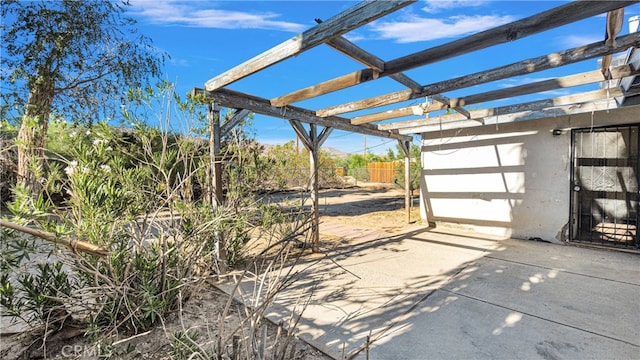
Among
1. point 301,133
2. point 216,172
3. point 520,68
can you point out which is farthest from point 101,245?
point 520,68

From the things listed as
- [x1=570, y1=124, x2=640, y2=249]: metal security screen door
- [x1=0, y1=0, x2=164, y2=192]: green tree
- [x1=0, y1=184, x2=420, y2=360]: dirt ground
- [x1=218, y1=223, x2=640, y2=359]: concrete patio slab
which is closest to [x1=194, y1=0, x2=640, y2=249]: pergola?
[x1=570, y1=124, x2=640, y2=249]: metal security screen door

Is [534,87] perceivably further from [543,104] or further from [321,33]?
[321,33]

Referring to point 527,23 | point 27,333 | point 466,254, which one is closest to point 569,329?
point 466,254

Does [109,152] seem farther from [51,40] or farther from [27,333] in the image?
[51,40]

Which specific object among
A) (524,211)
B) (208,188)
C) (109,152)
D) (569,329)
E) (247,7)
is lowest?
(569,329)

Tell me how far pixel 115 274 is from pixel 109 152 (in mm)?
1120

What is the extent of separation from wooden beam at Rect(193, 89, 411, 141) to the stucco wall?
2219 mm

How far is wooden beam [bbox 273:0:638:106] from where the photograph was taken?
1.85m

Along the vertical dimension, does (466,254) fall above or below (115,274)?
below

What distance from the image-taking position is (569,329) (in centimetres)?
238

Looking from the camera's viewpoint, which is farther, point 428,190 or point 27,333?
point 428,190

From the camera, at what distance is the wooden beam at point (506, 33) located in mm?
1846

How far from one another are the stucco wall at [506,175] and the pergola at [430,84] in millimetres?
579

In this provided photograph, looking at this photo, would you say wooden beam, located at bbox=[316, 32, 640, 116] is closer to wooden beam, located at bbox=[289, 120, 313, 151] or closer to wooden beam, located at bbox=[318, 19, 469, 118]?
wooden beam, located at bbox=[318, 19, 469, 118]
